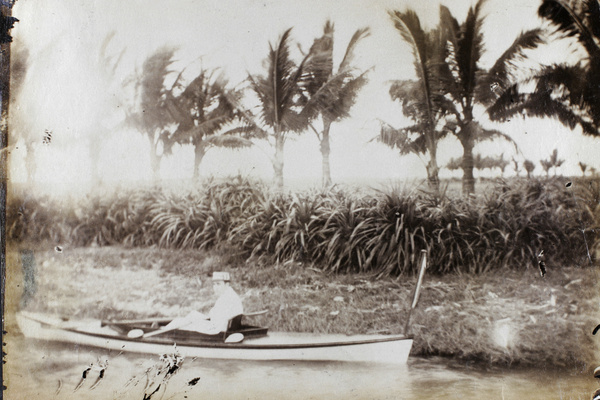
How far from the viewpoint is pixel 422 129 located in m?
2.77

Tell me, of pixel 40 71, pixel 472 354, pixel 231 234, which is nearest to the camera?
pixel 472 354

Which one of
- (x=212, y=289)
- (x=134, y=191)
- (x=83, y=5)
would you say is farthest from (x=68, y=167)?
(x=212, y=289)

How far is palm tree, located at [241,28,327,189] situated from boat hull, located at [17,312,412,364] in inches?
42.7

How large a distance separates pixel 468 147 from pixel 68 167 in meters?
2.72

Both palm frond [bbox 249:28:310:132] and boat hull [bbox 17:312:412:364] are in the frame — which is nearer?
boat hull [bbox 17:312:412:364]

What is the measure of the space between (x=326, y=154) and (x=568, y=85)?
168 centimetres

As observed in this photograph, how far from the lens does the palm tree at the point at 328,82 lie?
A: 2.80 m

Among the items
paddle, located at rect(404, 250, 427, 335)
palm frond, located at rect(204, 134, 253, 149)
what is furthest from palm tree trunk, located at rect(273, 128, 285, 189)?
paddle, located at rect(404, 250, 427, 335)

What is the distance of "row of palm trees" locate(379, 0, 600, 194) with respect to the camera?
2771mm

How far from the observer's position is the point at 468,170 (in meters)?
2.74

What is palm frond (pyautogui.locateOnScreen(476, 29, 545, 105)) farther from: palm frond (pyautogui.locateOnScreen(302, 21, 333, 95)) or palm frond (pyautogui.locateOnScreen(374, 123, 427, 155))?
palm frond (pyautogui.locateOnScreen(302, 21, 333, 95))

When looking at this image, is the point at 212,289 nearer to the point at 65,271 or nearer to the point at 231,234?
the point at 231,234

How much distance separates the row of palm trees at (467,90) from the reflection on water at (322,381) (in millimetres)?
1306

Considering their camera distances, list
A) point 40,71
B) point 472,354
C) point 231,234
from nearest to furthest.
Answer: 1. point 472,354
2. point 231,234
3. point 40,71
